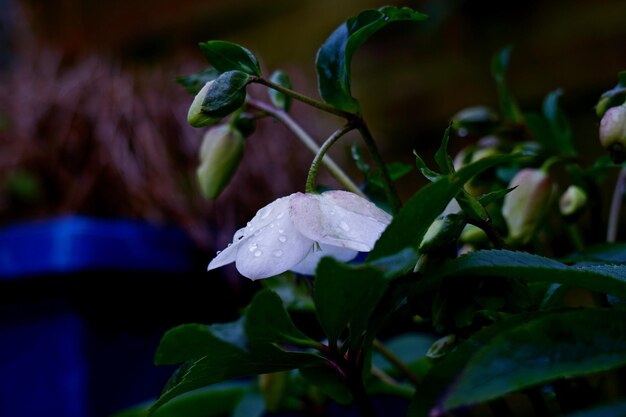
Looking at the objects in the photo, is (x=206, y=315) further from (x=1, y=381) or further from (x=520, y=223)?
(x=520, y=223)

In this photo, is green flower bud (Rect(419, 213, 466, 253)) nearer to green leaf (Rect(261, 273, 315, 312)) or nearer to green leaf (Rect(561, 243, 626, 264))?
green leaf (Rect(561, 243, 626, 264))

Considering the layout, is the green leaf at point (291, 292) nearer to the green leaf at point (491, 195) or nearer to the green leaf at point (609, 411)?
the green leaf at point (491, 195)

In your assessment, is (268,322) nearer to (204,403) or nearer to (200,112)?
(200,112)

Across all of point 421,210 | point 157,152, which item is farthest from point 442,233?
point 157,152

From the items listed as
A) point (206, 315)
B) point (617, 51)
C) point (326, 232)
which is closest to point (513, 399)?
point (206, 315)

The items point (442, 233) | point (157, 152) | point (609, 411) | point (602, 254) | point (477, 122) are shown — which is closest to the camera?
point (609, 411)

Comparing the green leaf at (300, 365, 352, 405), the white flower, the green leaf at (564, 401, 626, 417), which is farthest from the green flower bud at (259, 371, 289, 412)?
the green leaf at (564, 401, 626, 417)

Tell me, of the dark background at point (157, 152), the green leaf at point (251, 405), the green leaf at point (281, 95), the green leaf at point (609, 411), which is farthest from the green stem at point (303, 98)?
the dark background at point (157, 152)
